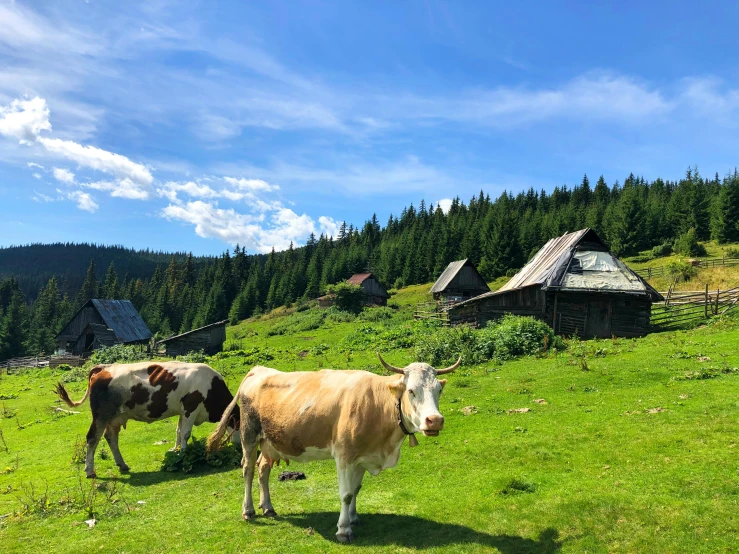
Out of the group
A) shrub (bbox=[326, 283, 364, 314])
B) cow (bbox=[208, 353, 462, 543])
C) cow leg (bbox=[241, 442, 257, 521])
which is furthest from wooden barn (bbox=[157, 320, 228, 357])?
cow (bbox=[208, 353, 462, 543])

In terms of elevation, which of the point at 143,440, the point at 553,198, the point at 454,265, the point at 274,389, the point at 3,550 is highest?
the point at 553,198

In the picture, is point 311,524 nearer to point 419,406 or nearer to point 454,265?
point 419,406

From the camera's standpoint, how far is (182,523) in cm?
755

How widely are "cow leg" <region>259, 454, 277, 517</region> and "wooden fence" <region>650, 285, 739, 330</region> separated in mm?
26954

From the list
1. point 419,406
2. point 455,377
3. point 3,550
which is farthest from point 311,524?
point 455,377

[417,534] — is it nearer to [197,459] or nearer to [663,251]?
[197,459]

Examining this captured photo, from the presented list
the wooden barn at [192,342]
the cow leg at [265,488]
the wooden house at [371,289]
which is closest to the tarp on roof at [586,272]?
the cow leg at [265,488]

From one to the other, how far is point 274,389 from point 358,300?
57.5 meters

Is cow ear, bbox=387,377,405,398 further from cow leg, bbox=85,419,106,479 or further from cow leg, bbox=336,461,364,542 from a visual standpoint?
cow leg, bbox=85,419,106,479

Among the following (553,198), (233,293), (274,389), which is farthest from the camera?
(553,198)

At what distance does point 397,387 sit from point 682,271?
58.4m

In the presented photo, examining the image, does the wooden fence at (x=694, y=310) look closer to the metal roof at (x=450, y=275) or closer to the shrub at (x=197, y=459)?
the shrub at (x=197, y=459)

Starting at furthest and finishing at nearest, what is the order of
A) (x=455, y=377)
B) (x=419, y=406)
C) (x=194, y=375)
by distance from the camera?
(x=455, y=377) → (x=194, y=375) → (x=419, y=406)

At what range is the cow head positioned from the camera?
5809 millimetres
